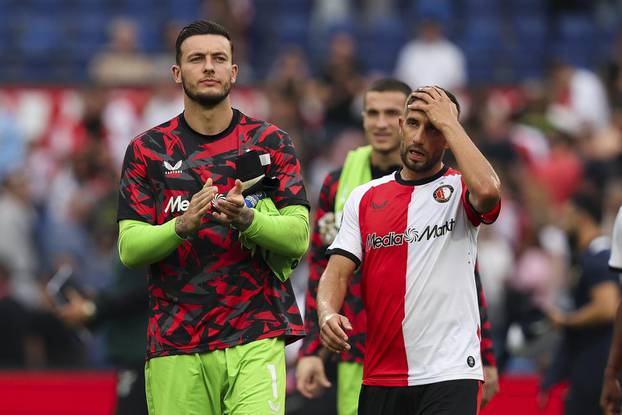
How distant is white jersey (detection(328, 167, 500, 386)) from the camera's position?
21.1 ft

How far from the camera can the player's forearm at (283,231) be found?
21.2 ft

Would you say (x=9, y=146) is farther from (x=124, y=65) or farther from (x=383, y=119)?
(x=383, y=119)

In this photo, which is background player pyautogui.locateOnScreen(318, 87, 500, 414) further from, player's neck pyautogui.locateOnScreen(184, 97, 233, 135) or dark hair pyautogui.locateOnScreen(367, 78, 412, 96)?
dark hair pyautogui.locateOnScreen(367, 78, 412, 96)

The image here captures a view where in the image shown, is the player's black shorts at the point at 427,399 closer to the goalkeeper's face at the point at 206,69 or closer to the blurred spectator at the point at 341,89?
the goalkeeper's face at the point at 206,69

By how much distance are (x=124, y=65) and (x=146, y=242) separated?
467 inches

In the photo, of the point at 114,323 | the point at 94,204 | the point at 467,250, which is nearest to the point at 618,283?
the point at 467,250

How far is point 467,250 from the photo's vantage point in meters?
6.52

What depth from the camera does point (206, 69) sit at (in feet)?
22.2

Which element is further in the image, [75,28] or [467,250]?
[75,28]

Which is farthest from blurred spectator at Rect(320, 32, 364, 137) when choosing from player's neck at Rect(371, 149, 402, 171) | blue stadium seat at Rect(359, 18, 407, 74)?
player's neck at Rect(371, 149, 402, 171)

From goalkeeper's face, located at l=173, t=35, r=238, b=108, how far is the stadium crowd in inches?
225

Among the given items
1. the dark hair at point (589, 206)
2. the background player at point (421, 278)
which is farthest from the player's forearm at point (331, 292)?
the dark hair at point (589, 206)

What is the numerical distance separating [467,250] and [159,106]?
10.4 meters

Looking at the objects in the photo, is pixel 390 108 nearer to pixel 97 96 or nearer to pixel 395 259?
pixel 395 259
